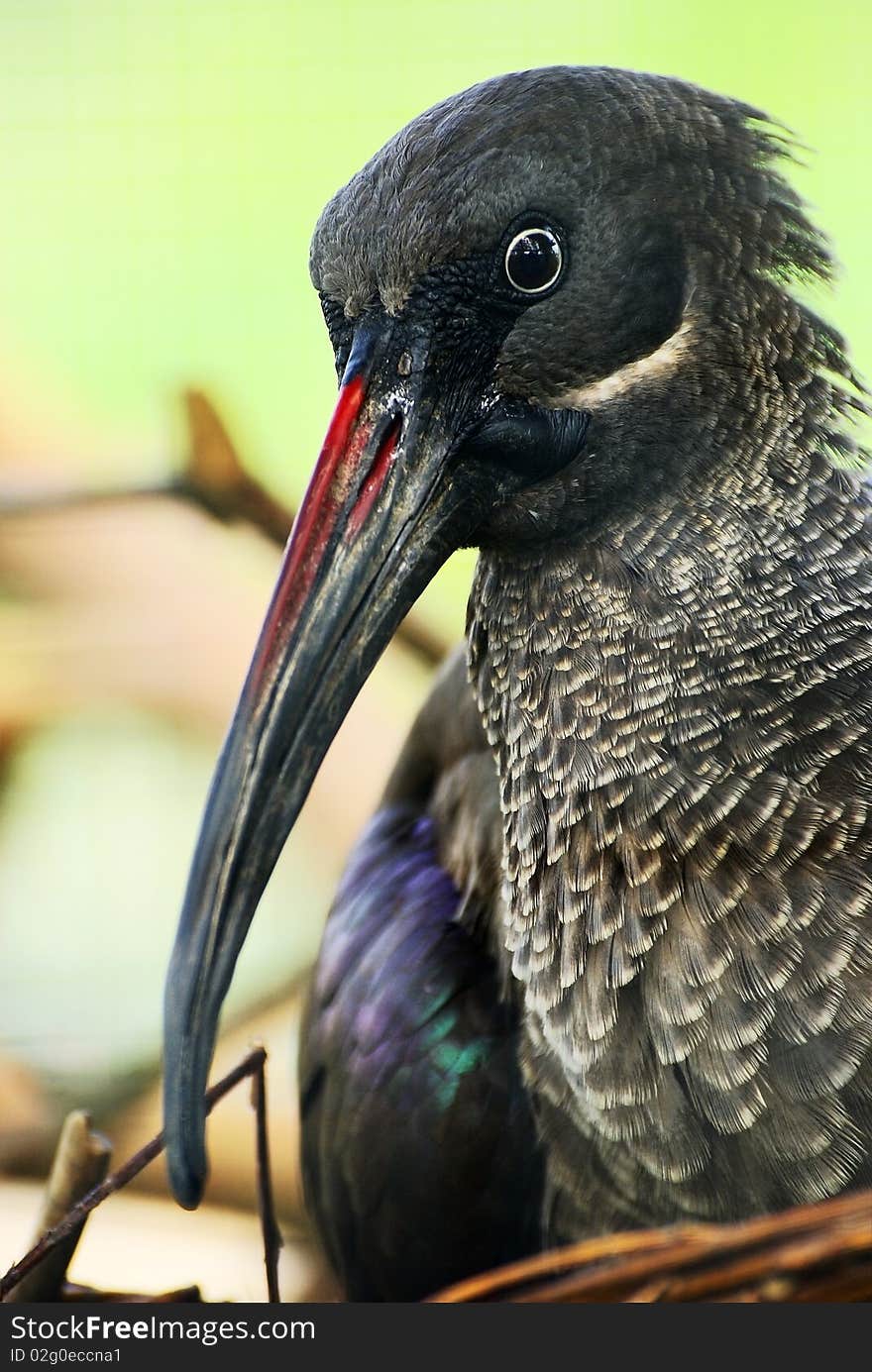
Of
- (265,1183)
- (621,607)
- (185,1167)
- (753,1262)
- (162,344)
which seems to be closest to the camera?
(753,1262)

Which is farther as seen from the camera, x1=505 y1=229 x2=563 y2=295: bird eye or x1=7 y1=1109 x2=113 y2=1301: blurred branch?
x1=7 y1=1109 x2=113 y2=1301: blurred branch

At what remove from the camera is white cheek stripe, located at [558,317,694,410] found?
828 millimetres

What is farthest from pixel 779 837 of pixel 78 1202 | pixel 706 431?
pixel 78 1202

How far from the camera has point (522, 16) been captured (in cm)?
140

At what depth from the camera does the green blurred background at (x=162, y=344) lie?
1.38 m

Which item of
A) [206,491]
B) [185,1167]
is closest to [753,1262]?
[185,1167]

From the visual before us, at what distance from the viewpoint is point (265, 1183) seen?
37.8 inches

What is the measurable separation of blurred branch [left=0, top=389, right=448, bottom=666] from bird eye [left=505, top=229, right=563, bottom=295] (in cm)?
70

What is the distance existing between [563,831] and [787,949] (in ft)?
0.48

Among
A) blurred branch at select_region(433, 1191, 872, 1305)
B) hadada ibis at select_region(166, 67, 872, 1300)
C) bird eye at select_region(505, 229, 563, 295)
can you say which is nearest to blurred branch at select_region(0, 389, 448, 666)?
hadada ibis at select_region(166, 67, 872, 1300)

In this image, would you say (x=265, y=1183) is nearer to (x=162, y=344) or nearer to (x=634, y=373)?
(x=634, y=373)

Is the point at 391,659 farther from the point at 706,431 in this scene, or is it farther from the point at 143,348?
the point at 706,431

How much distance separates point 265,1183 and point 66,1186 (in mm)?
127

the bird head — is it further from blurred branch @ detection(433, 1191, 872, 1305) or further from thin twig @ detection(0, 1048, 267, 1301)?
blurred branch @ detection(433, 1191, 872, 1305)
